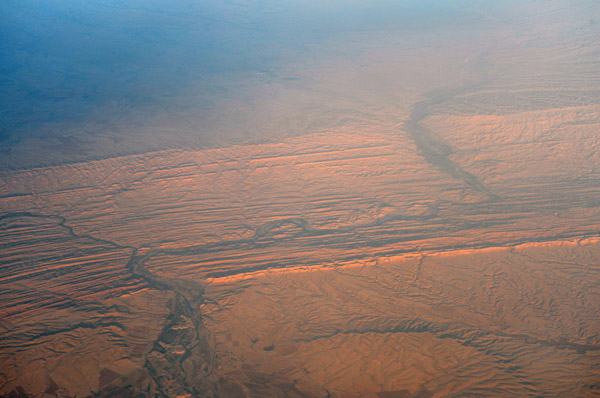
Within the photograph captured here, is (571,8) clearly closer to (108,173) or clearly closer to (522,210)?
(522,210)

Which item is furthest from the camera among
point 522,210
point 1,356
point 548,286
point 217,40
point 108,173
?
point 217,40

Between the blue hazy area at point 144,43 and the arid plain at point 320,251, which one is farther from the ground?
the blue hazy area at point 144,43

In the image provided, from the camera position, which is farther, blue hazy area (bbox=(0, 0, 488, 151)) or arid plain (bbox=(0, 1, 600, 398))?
blue hazy area (bbox=(0, 0, 488, 151))

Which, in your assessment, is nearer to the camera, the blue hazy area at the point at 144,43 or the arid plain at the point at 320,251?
the arid plain at the point at 320,251

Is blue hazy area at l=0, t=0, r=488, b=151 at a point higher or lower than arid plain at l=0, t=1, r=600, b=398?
higher

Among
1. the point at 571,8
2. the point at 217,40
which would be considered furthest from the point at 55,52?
the point at 571,8
